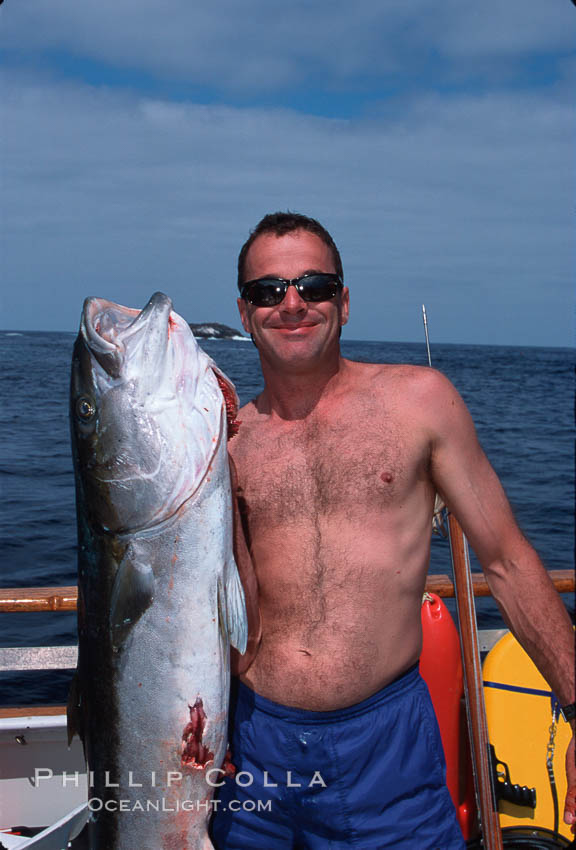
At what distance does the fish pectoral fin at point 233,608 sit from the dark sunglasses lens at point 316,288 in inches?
42.1

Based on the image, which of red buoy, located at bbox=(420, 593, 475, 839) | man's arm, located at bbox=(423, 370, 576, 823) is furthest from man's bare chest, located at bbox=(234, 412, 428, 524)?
red buoy, located at bbox=(420, 593, 475, 839)

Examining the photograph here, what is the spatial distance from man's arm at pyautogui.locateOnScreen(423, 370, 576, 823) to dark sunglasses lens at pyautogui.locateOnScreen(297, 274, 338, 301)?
1.69 ft

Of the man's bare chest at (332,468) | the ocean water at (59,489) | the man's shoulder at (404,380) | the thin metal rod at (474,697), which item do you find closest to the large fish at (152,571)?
the man's bare chest at (332,468)

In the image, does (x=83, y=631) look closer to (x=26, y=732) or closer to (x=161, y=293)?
(x=161, y=293)

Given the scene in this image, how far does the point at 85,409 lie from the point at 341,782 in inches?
62.4

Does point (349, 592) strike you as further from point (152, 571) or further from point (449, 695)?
point (449, 695)

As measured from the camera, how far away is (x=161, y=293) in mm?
2082

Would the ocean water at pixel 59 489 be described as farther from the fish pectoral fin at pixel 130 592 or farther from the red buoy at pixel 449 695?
the fish pectoral fin at pixel 130 592

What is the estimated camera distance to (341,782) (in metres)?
2.50

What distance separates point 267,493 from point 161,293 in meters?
0.97

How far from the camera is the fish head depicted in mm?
2051

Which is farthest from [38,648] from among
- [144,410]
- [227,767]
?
[144,410]

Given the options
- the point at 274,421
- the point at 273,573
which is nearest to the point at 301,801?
the point at 273,573

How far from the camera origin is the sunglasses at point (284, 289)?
269 centimetres
